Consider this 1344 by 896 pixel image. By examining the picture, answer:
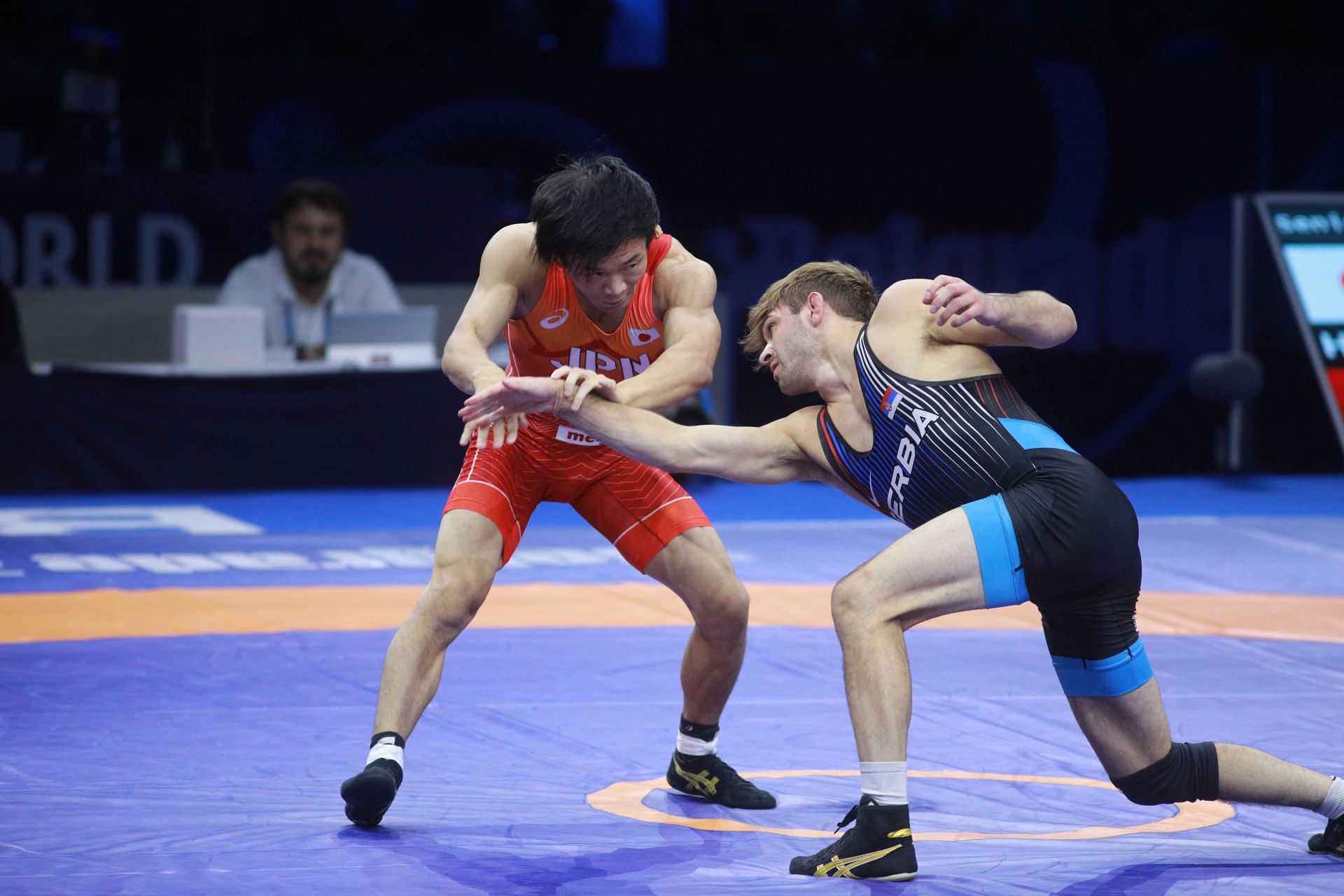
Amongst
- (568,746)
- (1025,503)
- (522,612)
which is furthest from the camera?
(522,612)

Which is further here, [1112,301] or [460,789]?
[1112,301]

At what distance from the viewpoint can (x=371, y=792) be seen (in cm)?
389

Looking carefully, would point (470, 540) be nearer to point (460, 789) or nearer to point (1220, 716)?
point (460, 789)

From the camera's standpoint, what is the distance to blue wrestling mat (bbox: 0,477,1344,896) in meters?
3.71

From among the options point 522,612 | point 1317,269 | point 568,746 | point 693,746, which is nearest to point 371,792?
point 693,746

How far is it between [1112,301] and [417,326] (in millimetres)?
4889

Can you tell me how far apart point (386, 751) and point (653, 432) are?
972 millimetres

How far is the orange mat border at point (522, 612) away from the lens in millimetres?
6727

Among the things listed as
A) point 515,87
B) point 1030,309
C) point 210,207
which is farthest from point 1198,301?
point 1030,309

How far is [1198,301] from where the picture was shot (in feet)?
39.8

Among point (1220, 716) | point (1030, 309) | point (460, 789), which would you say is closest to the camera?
point (1030, 309)

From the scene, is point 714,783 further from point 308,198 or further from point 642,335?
point 308,198

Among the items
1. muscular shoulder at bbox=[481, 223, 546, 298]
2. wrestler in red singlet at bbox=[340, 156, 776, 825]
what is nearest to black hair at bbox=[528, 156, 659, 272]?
wrestler in red singlet at bbox=[340, 156, 776, 825]

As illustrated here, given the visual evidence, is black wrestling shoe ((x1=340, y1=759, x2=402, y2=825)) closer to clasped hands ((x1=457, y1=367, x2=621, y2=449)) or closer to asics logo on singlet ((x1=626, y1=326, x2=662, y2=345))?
clasped hands ((x1=457, y1=367, x2=621, y2=449))
